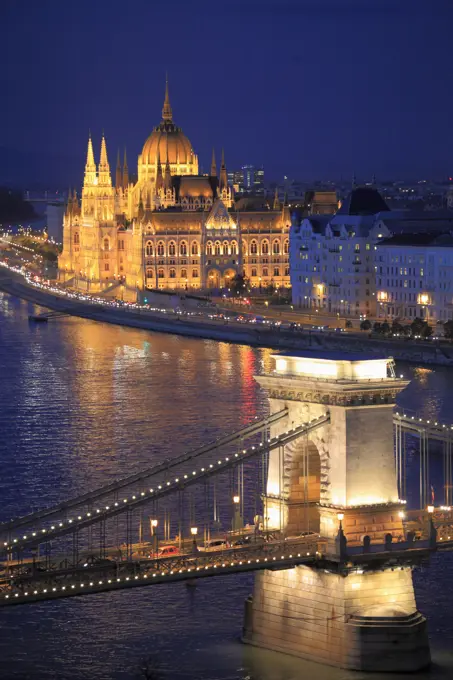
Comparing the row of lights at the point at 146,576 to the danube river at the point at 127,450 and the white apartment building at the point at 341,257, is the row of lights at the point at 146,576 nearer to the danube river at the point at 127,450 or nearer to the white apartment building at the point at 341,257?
the danube river at the point at 127,450

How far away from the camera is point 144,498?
26.8 meters

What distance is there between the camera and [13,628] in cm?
2994

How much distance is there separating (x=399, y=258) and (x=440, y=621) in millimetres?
53416

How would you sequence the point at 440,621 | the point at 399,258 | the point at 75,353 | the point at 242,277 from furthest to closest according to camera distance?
the point at 242,277 < the point at 399,258 < the point at 75,353 < the point at 440,621

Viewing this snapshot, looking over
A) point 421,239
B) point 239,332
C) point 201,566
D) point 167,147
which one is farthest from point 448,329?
point 167,147

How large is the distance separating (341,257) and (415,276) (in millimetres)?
6020

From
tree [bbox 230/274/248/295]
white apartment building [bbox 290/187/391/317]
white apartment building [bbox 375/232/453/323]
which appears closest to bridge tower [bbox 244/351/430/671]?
white apartment building [bbox 375/232/453/323]

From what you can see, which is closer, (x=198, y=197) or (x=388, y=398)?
(x=388, y=398)

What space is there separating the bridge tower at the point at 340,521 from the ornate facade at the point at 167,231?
246 ft

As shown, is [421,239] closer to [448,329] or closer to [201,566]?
[448,329]

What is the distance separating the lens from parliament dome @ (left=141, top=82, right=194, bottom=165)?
120750 mm

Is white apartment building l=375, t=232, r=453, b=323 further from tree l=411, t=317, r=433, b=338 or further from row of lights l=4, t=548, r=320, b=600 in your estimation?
row of lights l=4, t=548, r=320, b=600

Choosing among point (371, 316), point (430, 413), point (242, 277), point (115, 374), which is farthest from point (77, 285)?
point (430, 413)

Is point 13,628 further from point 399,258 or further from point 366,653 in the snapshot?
point 399,258
